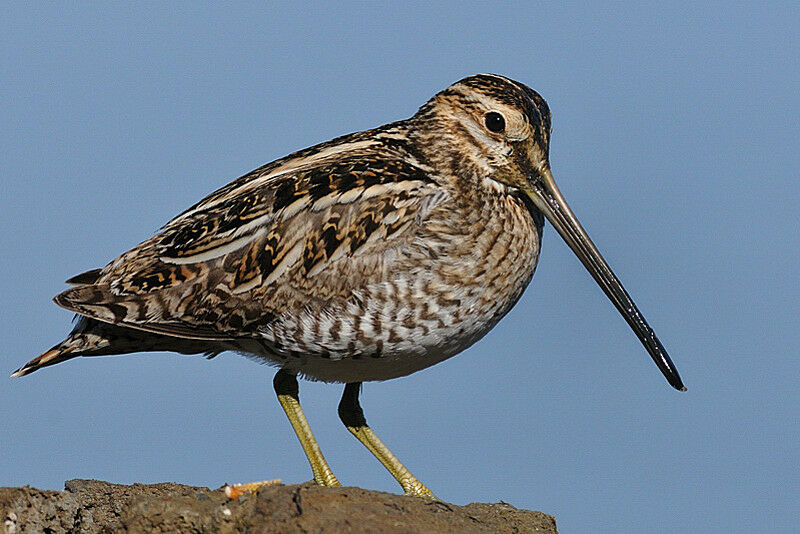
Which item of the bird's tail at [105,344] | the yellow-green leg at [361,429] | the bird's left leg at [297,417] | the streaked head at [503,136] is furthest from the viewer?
the yellow-green leg at [361,429]

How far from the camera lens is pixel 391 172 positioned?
7.49 m

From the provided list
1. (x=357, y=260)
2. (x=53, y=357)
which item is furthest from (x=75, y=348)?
(x=357, y=260)

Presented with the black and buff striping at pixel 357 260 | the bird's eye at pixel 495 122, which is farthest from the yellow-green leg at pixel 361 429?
the bird's eye at pixel 495 122

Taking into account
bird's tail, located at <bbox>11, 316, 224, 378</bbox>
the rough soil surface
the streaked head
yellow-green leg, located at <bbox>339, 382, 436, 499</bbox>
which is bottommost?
Answer: the rough soil surface

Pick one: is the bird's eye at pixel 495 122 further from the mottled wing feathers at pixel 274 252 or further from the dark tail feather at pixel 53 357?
the dark tail feather at pixel 53 357

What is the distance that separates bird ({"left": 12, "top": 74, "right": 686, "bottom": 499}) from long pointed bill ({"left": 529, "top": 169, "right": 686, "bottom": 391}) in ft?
0.05

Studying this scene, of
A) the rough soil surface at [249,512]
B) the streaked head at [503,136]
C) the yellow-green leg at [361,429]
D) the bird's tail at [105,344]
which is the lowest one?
the rough soil surface at [249,512]

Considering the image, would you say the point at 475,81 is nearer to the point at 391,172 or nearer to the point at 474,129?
the point at 474,129

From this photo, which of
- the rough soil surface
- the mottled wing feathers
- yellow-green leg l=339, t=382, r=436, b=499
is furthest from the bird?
the rough soil surface

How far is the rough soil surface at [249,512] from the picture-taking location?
5.98 m

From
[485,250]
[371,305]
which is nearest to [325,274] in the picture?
[371,305]

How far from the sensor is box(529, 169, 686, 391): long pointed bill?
7.71 metres

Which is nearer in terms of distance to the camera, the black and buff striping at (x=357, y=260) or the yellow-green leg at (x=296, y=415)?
the black and buff striping at (x=357, y=260)

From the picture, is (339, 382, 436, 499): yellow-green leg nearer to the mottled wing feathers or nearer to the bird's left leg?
the bird's left leg
